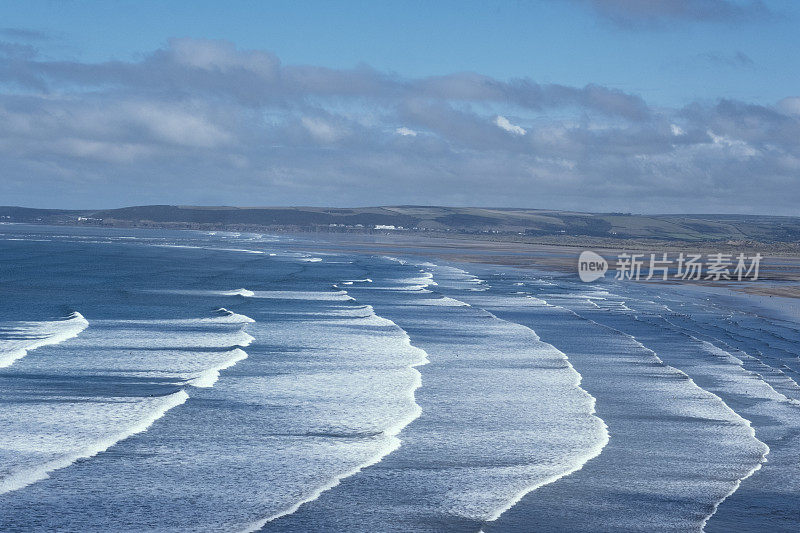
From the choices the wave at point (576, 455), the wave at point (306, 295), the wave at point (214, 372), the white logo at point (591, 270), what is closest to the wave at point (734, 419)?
the wave at point (576, 455)

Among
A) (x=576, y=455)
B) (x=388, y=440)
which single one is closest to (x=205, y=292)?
(x=388, y=440)

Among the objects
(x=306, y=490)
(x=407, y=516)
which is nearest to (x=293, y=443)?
(x=306, y=490)

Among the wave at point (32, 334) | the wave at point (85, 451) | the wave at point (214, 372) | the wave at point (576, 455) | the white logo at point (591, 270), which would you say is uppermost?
the white logo at point (591, 270)

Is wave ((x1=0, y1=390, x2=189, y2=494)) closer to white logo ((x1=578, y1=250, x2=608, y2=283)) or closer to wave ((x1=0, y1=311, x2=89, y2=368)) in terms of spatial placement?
wave ((x1=0, y1=311, x2=89, y2=368))

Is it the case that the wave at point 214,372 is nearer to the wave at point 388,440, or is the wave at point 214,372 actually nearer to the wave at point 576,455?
the wave at point 388,440

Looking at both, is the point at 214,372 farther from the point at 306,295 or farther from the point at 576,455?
the point at 306,295

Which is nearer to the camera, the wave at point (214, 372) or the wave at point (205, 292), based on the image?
the wave at point (214, 372)
